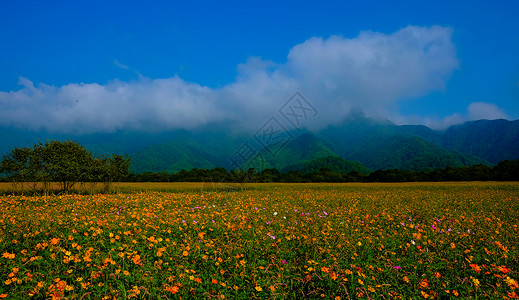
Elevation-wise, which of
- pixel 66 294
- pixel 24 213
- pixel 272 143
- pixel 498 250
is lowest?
pixel 498 250

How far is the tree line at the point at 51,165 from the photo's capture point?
1585 centimetres

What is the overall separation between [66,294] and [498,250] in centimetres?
749

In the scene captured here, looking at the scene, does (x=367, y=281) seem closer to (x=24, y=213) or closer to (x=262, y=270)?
(x=262, y=270)

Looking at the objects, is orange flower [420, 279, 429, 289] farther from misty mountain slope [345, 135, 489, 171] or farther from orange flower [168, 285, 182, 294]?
misty mountain slope [345, 135, 489, 171]

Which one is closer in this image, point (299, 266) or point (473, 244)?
point (299, 266)

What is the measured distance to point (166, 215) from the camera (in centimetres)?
665

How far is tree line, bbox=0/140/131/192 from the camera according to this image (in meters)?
15.9

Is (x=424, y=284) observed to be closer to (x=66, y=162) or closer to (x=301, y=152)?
(x=66, y=162)

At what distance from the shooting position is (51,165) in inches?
631

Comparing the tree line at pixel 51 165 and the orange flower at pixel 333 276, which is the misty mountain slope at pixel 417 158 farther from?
the orange flower at pixel 333 276

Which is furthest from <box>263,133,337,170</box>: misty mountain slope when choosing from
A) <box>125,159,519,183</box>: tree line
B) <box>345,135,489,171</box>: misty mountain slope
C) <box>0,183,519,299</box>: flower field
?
<box>0,183,519,299</box>: flower field

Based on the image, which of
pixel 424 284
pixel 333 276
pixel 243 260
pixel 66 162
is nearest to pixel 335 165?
pixel 66 162

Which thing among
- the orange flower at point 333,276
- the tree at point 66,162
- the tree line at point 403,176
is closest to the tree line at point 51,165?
the tree at point 66,162

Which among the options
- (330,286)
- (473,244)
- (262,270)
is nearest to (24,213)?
(262,270)
